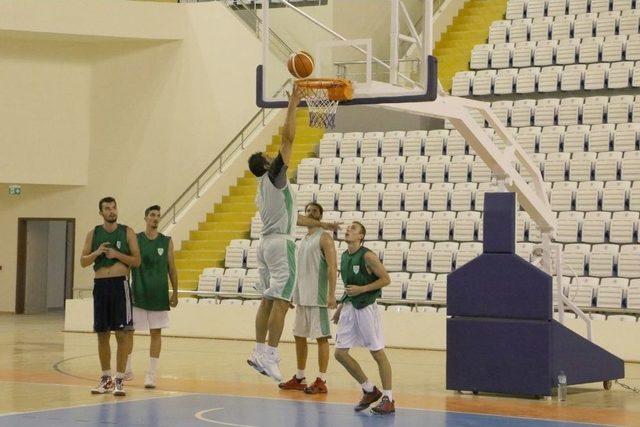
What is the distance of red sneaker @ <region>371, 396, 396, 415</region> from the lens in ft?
34.2

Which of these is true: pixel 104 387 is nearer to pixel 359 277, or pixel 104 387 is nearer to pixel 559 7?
pixel 359 277

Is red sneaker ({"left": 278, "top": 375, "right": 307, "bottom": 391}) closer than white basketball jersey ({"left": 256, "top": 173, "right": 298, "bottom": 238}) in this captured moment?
No

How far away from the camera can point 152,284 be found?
1227 centimetres

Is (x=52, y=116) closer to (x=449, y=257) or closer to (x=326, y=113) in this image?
(x=449, y=257)

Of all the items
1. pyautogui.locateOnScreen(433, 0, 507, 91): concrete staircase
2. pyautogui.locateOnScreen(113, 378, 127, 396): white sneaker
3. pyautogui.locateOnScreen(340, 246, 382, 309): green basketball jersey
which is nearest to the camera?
pyautogui.locateOnScreen(340, 246, 382, 309): green basketball jersey

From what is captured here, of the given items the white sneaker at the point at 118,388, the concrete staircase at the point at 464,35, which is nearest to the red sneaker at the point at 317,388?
the white sneaker at the point at 118,388

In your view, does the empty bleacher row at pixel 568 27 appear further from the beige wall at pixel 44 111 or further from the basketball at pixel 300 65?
the basketball at pixel 300 65

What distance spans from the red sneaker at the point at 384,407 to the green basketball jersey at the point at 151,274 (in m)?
2.89

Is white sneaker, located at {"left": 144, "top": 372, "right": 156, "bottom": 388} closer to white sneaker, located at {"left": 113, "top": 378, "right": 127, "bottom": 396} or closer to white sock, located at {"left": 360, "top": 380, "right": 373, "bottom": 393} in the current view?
white sneaker, located at {"left": 113, "top": 378, "right": 127, "bottom": 396}

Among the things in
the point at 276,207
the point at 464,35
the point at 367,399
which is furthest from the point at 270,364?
the point at 464,35

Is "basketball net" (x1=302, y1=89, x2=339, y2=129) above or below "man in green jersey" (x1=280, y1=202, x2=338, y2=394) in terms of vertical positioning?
above

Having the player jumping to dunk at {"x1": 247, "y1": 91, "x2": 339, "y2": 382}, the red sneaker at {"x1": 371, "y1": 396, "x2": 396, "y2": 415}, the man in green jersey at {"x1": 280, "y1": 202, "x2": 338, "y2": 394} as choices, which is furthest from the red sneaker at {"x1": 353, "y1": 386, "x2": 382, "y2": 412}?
the man in green jersey at {"x1": 280, "y1": 202, "x2": 338, "y2": 394}

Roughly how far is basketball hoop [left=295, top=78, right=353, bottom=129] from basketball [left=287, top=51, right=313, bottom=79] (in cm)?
8

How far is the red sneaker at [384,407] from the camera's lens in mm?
10422
